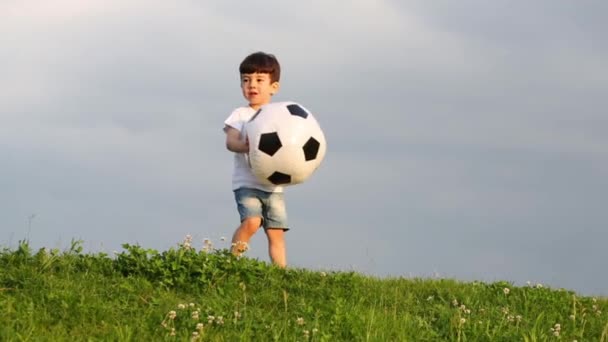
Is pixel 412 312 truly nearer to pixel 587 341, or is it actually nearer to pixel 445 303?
pixel 445 303

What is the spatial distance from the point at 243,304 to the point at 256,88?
4741 mm

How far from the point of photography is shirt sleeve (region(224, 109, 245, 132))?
12423mm

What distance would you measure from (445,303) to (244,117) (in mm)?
4325

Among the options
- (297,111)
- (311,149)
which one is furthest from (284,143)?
(297,111)

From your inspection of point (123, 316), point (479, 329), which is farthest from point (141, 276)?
point (479, 329)

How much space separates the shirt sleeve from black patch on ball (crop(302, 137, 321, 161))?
4.23ft

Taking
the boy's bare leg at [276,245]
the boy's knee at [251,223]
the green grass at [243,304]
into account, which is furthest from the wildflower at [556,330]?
the boy's knee at [251,223]

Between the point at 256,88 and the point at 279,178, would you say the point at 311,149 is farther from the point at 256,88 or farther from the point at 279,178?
the point at 256,88

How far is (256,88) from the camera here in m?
12.6

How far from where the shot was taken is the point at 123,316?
8.04 metres

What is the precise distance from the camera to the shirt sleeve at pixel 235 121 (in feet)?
40.8

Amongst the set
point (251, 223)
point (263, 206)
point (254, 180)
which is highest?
point (254, 180)

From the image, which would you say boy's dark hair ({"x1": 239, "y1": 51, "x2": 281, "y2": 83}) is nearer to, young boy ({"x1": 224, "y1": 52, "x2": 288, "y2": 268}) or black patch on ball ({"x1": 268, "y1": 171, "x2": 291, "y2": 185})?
young boy ({"x1": 224, "y1": 52, "x2": 288, "y2": 268})

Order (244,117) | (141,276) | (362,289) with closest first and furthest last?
(141,276), (362,289), (244,117)
